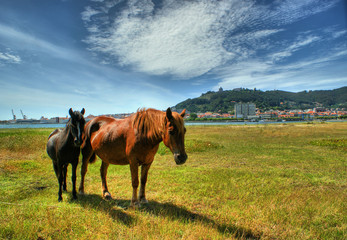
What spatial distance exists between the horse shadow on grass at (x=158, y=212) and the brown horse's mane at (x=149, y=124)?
5.96 ft

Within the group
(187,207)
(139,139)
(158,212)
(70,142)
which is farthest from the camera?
(70,142)

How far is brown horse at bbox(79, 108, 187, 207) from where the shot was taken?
335cm

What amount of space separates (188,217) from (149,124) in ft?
7.82

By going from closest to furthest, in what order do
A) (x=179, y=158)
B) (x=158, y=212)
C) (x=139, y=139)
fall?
(x=179, y=158)
(x=139, y=139)
(x=158, y=212)

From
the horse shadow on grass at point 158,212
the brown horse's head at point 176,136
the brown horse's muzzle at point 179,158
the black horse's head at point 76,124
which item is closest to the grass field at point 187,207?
the horse shadow on grass at point 158,212

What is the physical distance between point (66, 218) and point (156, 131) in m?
2.63

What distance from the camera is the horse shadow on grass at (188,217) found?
326cm

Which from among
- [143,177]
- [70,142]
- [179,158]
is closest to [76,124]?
[70,142]

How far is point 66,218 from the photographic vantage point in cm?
350

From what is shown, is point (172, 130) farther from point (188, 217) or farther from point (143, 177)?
point (188, 217)

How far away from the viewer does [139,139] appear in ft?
12.6

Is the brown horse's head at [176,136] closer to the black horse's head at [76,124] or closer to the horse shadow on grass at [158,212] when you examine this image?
the horse shadow on grass at [158,212]

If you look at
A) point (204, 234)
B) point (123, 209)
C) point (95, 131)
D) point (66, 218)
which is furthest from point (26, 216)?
point (204, 234)

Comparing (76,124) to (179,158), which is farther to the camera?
(76,124)
